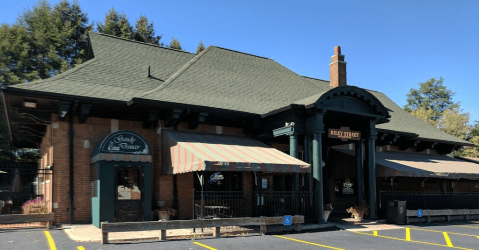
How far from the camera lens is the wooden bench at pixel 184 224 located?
10.4 m

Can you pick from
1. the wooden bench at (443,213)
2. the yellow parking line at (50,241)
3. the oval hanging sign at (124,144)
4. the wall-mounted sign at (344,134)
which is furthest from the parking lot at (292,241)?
the wall-mounted sign at (344,134)

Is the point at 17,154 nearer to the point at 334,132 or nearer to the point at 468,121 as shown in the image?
the point at 334,132

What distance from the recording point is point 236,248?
989 centimetres

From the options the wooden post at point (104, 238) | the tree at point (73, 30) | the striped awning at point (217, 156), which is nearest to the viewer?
the wooden post at point (104, 238)

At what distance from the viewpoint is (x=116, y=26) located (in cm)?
4244

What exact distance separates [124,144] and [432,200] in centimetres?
1416

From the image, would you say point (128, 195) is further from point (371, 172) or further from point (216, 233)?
point (371, 172)

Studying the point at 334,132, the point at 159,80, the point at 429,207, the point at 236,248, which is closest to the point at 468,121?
the point at 429,207

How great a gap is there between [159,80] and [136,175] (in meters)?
5.16

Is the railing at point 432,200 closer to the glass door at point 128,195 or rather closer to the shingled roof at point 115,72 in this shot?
the glass door at point 128,195

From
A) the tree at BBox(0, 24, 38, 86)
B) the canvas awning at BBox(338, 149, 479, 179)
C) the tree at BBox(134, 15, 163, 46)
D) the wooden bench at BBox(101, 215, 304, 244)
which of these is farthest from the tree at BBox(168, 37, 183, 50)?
the wooden bench at BBox(101, 215, 304, 244)

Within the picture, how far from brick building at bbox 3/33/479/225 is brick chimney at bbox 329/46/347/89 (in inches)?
119

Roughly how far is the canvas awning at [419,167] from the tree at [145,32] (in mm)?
29877

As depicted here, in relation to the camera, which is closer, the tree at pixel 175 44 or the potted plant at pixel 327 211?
the potted plant at pixel 327 211
